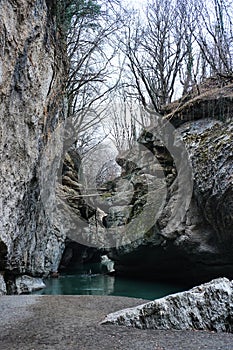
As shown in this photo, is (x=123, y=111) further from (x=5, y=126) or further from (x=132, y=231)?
(x=5, y=126)

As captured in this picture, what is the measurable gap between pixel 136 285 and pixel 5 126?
9499 millimetres

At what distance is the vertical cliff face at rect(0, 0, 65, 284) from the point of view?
305 inches

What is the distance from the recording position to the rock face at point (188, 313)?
4262 mm

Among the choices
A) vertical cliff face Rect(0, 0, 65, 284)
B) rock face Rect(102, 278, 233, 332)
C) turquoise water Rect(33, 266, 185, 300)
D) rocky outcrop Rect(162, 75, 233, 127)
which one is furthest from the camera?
rocky outcrop Rect(162, 75, 233, 127)

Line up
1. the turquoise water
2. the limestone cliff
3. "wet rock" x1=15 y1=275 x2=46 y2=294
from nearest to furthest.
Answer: "wet rock" x1=15 y1=275 x2=46 y2=294 < the limestone cliff < the turquoise water

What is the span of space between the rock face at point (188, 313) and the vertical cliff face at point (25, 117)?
449 centimetres

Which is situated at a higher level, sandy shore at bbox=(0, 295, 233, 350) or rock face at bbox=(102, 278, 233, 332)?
rock face at bbox=(102, 278, 233, 332)

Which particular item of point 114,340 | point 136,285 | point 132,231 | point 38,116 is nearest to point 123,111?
point 132,231

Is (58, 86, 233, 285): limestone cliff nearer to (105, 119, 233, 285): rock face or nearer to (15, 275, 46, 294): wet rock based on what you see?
(105, 119, 233, 285): rock face

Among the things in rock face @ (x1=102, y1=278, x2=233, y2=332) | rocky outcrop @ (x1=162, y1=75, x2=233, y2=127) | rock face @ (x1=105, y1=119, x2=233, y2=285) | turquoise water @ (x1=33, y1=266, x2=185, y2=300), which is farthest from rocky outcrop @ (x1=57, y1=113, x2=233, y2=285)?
rock face @ (x1=102, y1=278, x2=233, y2=332)

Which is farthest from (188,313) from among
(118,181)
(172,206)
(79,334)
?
(118,181)

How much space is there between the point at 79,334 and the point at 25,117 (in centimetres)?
604

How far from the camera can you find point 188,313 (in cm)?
436

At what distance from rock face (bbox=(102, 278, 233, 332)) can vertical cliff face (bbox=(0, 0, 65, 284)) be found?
14.7 ft
